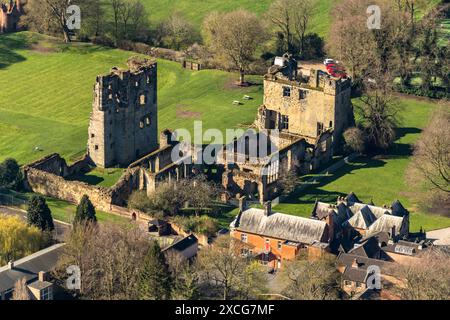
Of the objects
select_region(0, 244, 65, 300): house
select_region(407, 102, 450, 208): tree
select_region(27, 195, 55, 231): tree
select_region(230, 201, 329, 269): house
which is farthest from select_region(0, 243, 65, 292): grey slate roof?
select_region(407, 102, 450, 208): tree

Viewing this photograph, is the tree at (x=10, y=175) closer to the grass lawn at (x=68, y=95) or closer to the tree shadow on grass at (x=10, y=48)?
the grass lawn at (x=68, y=95)

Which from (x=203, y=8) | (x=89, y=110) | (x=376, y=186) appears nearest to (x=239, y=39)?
(x=89, y=110)

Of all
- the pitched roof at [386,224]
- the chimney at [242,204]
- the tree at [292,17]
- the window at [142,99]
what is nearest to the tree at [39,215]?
the chimney at [242,204]

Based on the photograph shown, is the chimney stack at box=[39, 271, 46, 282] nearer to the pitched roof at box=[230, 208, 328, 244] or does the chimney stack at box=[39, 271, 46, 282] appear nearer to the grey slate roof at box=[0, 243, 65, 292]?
the grey slate roof at box=[0, 243, 65, 292]

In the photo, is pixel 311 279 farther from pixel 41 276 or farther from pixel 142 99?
pixel 142 99

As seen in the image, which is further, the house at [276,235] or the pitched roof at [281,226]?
the pitched roof at [281,226]
